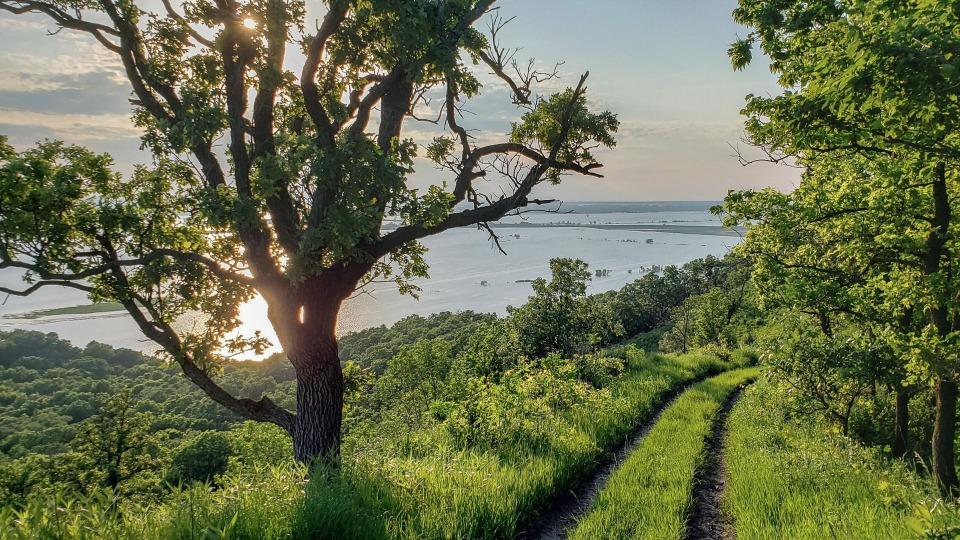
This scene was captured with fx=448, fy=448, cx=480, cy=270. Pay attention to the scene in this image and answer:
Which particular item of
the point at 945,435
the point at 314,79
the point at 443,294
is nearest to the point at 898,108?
the point at 945,435

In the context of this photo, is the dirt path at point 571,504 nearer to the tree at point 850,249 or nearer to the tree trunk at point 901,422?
the tree at point 850,249

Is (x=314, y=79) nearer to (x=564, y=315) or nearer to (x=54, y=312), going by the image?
(x=564, y=315)

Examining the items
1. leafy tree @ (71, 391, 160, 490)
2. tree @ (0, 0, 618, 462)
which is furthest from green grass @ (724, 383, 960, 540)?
leafy tree @ (71, 391, 160, 490)

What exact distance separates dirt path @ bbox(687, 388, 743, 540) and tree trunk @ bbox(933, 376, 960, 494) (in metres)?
2.88

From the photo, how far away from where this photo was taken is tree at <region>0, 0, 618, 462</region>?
6.73 metres

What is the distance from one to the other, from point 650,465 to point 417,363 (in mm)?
31497

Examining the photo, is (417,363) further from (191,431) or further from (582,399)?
(582,399)

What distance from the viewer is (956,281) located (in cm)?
635

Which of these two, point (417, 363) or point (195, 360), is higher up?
point (195, 360)

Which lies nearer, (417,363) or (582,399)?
(582,399)

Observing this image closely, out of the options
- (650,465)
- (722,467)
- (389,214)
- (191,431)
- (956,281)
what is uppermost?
(389,214)

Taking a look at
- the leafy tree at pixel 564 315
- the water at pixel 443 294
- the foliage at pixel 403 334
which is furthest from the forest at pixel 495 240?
the foliage at pixel 403 334

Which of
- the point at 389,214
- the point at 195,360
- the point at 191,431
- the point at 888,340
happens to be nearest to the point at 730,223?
the point at 888,340

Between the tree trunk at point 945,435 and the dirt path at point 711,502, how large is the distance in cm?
288
